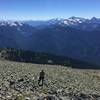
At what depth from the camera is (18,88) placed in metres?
37.9

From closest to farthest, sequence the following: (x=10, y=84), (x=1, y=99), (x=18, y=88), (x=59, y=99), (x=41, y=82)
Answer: (x=1, y=99), (x=59, y=99), (x=18, y=88), (x=10, y=84), (x=41, y=82)

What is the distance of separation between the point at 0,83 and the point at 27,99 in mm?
10754

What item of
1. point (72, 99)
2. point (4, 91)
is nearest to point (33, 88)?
point (4, 91)

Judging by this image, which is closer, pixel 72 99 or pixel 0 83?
pixel 72 99

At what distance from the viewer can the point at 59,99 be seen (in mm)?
30500

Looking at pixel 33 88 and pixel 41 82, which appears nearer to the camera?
pixel 33 88

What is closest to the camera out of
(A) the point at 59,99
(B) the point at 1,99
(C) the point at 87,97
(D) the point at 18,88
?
(B) the point at 1,99

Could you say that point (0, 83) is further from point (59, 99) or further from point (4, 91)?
point (59, 99)

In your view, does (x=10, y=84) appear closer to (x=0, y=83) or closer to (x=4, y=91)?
(x=0, y=83)

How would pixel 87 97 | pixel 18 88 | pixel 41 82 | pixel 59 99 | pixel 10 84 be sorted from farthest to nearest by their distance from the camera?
pixel 41 82, pixel 10 84, pixel 18 88, pixel 87 97, pixel 59 99

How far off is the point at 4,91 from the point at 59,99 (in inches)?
277

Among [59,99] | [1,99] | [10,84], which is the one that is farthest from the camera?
[10,84]

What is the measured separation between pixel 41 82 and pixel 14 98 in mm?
16906

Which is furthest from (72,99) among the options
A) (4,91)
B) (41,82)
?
(41,82)
